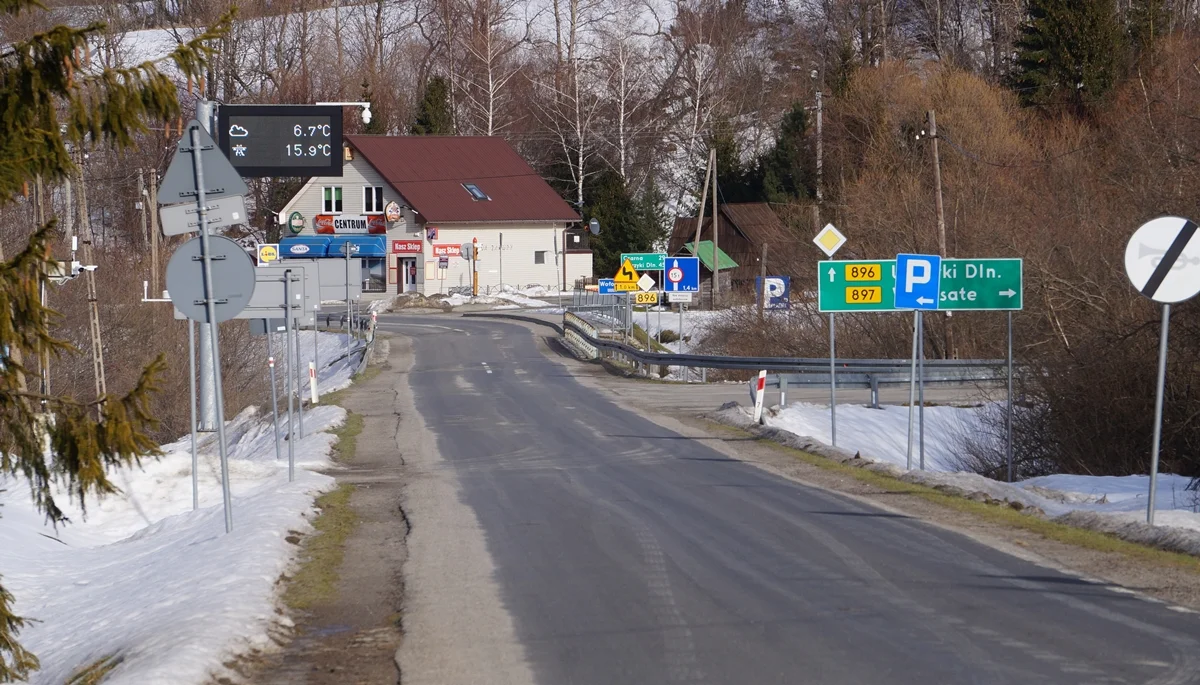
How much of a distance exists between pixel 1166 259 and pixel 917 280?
227 inches

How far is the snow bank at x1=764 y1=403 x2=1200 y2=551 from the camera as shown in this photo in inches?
448

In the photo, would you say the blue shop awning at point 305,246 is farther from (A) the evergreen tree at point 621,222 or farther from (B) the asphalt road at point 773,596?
(B) the asphalt road at point 773,596

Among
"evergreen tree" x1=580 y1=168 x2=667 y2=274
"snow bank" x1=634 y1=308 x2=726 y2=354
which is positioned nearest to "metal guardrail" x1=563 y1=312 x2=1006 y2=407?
"snow bank" x1=634 y1=308 x2=726 y2=354

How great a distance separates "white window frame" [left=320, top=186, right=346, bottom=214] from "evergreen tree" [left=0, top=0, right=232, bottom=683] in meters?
69.6

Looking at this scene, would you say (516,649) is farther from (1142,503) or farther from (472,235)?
(472,235)

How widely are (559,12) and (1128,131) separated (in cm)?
5710

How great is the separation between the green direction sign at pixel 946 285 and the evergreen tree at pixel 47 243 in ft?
39.3

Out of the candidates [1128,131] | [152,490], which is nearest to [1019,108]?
[1128,131]

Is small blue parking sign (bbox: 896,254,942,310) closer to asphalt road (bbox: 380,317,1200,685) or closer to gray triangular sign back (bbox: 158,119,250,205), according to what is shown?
asphalt road (bbox: 380,317,1200,685)

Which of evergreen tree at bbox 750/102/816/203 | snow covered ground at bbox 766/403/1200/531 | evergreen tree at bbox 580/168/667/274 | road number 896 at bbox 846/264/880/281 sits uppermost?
evergreen tree at bbox 750/102/816/203

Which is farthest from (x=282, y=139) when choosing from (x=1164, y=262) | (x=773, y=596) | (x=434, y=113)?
(x=434, y=113)

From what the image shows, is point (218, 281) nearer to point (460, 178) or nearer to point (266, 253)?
point (266, 253)

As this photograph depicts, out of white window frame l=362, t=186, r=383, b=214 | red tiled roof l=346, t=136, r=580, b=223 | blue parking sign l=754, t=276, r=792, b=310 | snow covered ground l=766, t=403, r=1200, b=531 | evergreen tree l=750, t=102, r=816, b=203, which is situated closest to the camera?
snow covered ground l=766, t=403, r=1200, b=531

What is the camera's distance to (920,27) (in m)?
79.3
